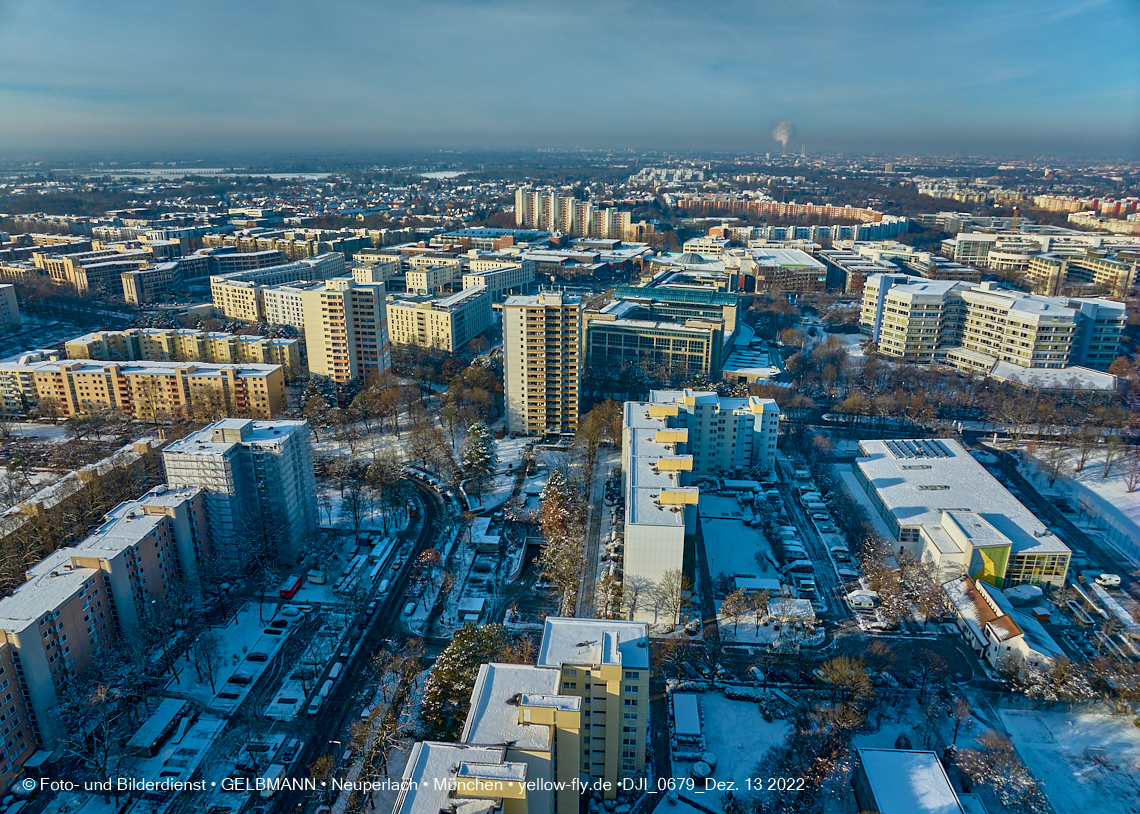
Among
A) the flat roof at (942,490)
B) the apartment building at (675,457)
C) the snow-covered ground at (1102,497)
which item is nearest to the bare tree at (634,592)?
the apartment building at (675,457)

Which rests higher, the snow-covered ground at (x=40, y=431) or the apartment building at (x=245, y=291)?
the apartment building at (x=245, y=291)

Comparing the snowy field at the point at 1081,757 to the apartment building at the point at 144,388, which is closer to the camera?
the snowy field at the point at 1081,757

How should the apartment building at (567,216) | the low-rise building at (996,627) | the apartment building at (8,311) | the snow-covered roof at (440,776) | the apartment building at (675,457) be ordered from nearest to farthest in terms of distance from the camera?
the snow-covered roof at (440,776) → the low-rise building at (996,627) → the apartment building at (675,457) → the apartment building at (8,311) → the apartment building at (567,216)

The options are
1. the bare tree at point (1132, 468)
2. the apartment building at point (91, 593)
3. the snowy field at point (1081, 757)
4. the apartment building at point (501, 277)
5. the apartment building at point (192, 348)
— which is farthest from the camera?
the apartment building at point (501, 277)

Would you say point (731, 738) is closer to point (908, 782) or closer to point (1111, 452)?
point (908, 782)

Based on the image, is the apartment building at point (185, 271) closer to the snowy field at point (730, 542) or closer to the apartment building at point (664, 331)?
the apartment building at point (664, 331)

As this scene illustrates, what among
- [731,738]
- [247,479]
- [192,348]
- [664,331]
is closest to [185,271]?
[192,348]

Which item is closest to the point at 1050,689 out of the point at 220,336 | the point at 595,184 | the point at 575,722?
the point at 575,722

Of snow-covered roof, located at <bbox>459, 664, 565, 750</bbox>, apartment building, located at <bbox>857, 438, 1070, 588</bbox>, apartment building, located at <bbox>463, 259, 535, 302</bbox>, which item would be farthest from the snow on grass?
apartment building, located at <bbox>463, 259, 535, 302</bbox>
